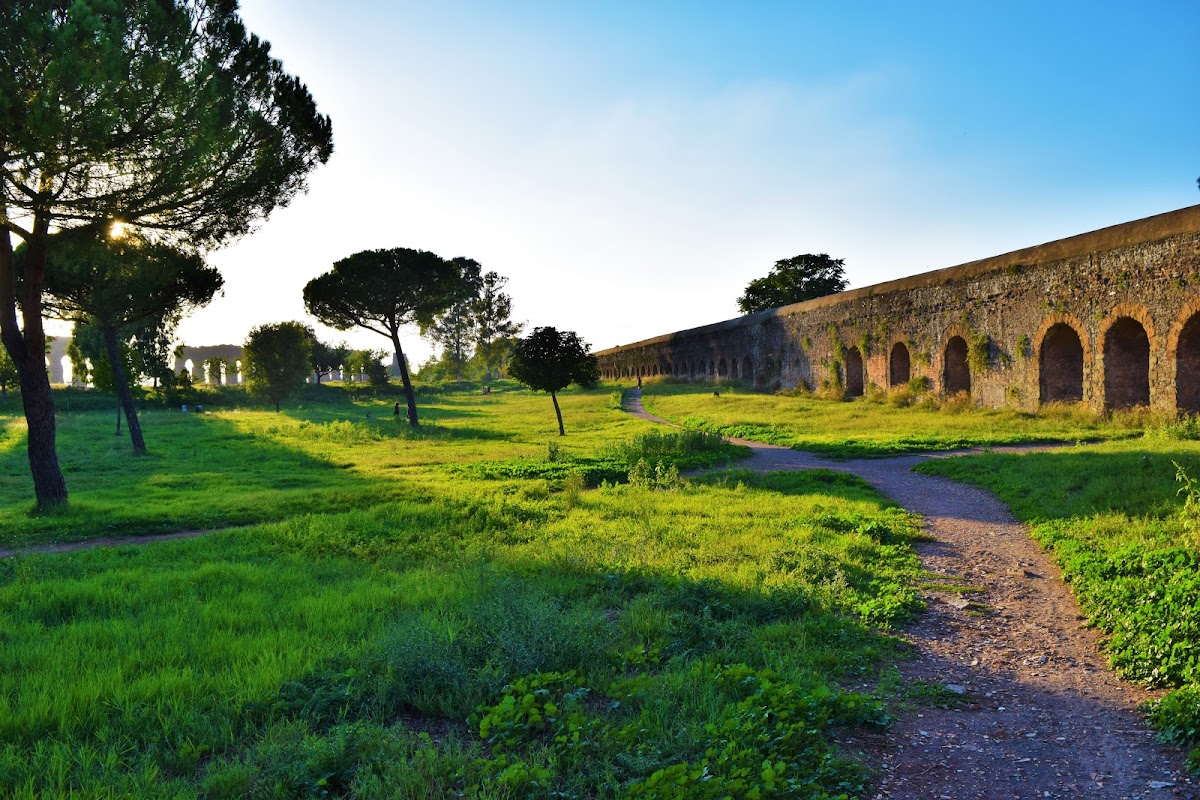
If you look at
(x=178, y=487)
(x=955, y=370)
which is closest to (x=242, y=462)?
(x=178, y=487)

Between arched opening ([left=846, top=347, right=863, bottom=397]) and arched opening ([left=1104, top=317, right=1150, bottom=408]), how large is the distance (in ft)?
30.8

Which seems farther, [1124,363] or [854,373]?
[854,373]

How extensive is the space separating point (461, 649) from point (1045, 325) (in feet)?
50.6

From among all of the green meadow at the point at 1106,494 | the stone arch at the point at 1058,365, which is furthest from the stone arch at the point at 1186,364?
the stone arch at the point at 1058,365

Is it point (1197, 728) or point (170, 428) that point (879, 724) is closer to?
point (1197, 728)

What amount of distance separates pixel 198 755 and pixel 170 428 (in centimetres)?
2499

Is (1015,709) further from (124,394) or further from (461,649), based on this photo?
(124,394)

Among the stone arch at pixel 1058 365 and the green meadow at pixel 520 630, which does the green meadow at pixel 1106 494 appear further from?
the stone arch at pixel 1058 365

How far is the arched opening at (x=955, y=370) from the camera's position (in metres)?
18.2

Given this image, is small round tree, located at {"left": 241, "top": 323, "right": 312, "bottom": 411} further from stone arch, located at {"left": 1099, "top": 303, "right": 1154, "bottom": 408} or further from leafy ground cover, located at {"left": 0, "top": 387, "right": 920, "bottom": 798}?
stone arch, located at {"left": 1099, "top": 303, "right": 1154, "bottom": 408}

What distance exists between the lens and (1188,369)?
12.0 metres

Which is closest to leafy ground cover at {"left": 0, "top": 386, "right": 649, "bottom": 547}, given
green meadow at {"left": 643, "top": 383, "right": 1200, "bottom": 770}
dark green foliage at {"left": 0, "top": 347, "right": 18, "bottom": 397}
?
green meadow at {"left": 643, "top": 383, "right": 1200, "bottom": 770}

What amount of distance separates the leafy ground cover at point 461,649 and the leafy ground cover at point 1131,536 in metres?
1.22

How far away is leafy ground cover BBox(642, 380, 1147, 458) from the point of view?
12.9 m
